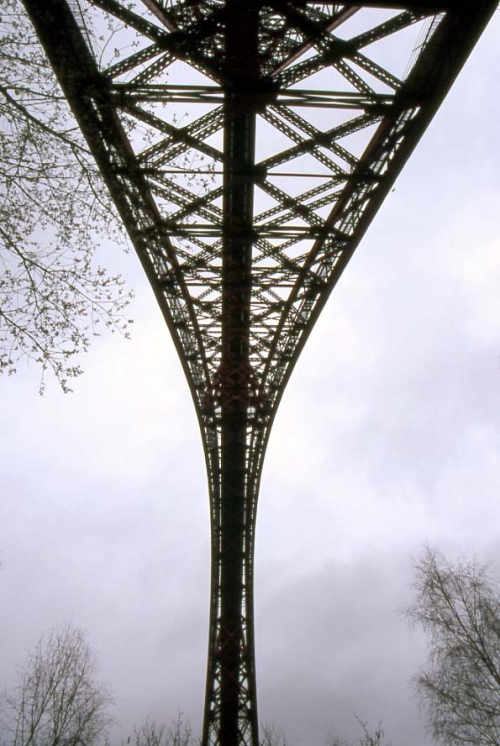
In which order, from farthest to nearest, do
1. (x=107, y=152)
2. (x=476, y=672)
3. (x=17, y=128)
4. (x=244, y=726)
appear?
(x=244, y=726) → (x=476, y=672) → (x=107, y=152) → (x=17, y=128)

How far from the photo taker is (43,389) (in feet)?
26.0

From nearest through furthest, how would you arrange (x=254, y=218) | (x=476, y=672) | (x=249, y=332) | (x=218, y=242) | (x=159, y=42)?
(x=159, y=42)
(x=254, y=218)
(x=218, y=242)
(x=249, y=332)
(x=476, y=672)

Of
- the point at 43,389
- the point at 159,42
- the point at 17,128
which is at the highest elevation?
the point at 159,42

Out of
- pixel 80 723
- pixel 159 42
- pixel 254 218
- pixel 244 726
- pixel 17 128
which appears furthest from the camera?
pixel 80 723

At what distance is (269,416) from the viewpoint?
61.1 feet

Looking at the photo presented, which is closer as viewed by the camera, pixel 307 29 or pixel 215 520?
pixel 307 29

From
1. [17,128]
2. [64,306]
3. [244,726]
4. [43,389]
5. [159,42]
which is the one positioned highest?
[159,42]

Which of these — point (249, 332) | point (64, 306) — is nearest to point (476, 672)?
point (249, 332)

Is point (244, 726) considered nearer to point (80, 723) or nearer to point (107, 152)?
point (80, 723)

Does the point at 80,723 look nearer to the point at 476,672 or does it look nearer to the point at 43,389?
the point at 476,672

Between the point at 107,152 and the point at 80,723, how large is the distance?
23.5 meters

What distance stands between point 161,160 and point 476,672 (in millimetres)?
18350

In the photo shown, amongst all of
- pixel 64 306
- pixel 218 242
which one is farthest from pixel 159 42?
pixel 218 242

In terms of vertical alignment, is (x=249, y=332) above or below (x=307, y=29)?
above
